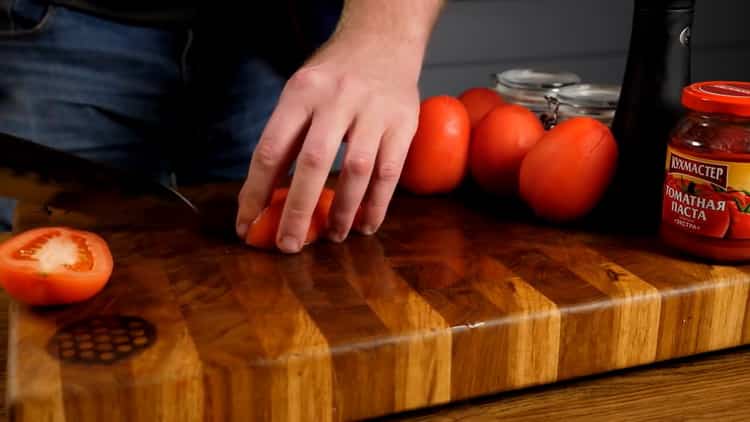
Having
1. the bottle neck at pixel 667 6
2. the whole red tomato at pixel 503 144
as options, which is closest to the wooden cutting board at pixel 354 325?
the whole red tomato at pixel 503 144

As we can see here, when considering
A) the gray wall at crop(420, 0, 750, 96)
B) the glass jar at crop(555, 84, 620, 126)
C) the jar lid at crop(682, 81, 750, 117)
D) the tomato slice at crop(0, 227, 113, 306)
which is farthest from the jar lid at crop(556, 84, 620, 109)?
the gray wall at crop(420, 0, 750, 96)

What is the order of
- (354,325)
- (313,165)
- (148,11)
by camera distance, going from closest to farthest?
(354,325)
(313,165)
(148,11)

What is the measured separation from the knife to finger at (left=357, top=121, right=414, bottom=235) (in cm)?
21

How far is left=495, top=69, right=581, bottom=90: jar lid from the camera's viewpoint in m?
1.20

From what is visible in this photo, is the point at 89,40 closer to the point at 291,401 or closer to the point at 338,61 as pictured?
the point at 338,61

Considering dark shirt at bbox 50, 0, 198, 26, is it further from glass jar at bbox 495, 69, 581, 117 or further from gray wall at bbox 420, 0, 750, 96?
gray wall at bbox 420, 0, 750, 96

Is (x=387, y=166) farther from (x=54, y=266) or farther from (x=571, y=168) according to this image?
(x=54, y=266)

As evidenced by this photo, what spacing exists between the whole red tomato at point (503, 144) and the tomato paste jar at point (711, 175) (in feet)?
0.65

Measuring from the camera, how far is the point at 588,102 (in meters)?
1.12

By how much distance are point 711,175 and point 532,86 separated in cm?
41

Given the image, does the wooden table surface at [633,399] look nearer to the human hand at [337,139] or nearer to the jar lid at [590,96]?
the human hand at [337,139]

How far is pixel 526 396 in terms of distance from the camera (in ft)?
2.54

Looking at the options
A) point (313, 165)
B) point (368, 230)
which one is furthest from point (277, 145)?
point (368, 230)

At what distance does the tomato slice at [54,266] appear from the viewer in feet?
2.46
